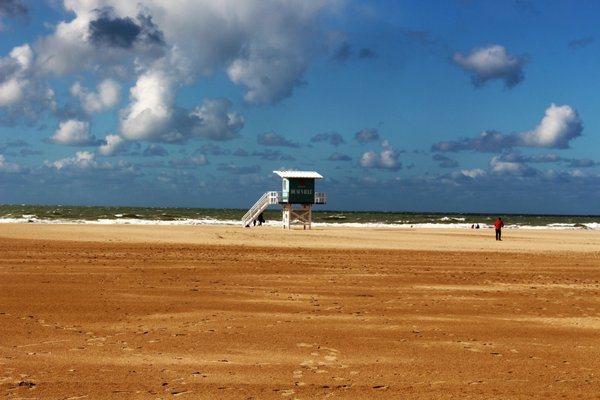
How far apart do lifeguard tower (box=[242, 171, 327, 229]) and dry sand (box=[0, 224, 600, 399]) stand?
36.8 m

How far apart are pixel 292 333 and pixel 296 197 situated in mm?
46628

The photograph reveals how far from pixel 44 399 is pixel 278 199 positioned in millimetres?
51174

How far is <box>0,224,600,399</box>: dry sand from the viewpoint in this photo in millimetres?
6699

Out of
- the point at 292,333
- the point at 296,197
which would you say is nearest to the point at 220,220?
the point at 296,197

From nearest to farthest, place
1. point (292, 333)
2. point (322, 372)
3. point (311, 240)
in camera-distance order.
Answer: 1. point (322, 372)
2. point (292, 333)
3. point (311, 240)

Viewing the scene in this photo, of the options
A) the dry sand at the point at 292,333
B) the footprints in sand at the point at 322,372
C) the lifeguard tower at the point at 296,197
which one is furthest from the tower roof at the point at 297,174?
the footprints in sand at the point at 322,372

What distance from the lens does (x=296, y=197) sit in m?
56.1

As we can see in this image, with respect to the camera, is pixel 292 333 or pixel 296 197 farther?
pixel 296 197

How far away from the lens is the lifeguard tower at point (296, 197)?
2199 inches

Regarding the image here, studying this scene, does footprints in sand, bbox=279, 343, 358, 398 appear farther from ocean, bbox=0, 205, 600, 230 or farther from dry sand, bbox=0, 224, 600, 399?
ocean, bbox=0, 205, 600, 230

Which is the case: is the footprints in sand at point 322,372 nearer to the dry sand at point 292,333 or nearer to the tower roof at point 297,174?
the dry sand at point 292,333

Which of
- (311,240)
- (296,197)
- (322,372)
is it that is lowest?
(322,372)

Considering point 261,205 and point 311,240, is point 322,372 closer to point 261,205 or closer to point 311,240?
point 311,240

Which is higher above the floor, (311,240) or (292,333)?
(311,240)
